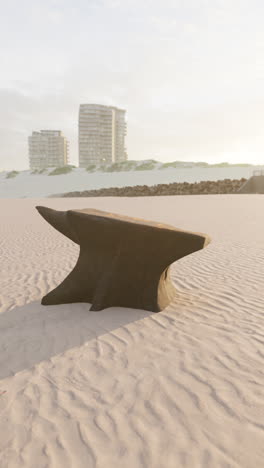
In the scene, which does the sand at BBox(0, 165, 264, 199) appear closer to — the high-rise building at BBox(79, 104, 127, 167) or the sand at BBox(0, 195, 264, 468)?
the sand at BBox(0, 195, 264, 468)

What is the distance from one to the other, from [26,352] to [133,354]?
1.18m

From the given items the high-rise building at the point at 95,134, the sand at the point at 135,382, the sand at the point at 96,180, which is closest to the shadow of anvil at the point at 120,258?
the sand at the point at 135,382

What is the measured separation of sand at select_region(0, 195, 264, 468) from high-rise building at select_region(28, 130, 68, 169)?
119516 mm

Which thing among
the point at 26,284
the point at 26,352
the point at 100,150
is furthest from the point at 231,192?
the point at 100,150

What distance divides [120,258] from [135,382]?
6.56 ft

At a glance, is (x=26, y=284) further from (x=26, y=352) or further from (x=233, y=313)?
(x=233, y=313)

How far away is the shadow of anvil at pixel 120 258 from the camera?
4.49 metres

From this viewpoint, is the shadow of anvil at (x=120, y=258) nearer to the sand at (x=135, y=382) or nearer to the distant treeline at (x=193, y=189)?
the sand at (x=135, y=382)

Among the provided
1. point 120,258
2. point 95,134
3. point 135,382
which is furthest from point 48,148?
point 135,382

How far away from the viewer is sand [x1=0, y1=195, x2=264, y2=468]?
2.29m

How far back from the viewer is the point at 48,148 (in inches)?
4710

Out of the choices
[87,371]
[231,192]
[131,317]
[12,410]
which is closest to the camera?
[12,410]

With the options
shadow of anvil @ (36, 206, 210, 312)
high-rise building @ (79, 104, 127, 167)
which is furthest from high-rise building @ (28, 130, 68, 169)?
shadow of anvil @ (36, 206, 210, 312)

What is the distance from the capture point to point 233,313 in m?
4.64
